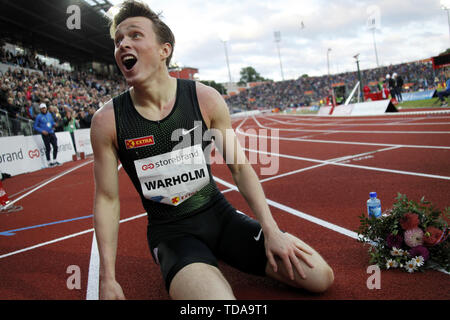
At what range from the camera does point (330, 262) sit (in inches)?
106

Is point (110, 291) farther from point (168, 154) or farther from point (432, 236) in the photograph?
point (432, 236)

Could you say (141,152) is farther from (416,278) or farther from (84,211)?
(84,211)

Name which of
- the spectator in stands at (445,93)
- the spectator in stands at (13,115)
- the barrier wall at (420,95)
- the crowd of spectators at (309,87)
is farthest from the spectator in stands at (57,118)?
the crowd of spectators at (309,87)

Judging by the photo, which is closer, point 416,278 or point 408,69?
point 416,278

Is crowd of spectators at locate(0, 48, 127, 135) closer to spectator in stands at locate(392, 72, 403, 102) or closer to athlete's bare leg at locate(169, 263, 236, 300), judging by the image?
athlete's bare leg at locate(169, 263, 236, 300)

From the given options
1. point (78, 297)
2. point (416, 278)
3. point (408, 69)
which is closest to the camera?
point (416, 278)

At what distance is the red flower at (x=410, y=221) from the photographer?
7.95 feet

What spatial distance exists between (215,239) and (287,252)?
594mm

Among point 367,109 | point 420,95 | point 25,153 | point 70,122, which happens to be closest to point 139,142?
point 25,153

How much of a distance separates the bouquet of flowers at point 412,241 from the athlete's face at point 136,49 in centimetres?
207

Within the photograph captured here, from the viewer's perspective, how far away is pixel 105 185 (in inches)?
84.6
